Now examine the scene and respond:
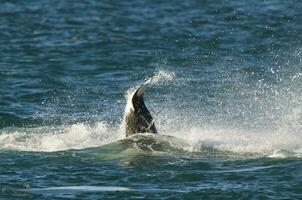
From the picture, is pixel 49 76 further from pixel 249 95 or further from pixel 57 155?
pixel 57 155

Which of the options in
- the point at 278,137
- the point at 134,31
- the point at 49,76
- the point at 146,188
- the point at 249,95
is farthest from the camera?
the point at 134,31

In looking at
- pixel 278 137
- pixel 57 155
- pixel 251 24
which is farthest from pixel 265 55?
pixel 57 155

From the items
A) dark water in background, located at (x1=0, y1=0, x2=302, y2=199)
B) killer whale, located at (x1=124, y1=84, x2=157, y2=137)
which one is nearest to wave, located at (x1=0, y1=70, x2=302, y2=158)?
dark water in background, located at (x1=0, y1=0, x2=302, y2=199)

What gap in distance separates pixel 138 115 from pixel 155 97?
734 cm

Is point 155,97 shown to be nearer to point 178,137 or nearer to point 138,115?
point 178,137

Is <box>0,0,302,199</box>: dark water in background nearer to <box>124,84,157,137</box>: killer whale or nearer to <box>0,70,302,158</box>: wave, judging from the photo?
<box>0,70,302,158</box>: wave

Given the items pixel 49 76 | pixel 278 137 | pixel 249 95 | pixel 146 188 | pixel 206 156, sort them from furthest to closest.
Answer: pixel 49 76
pixel 249 95
pixel 278 137
pixel 206 156
pixel 146 188

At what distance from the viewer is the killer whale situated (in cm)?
1936

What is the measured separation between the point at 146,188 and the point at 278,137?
4.47m

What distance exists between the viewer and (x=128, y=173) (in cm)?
1792

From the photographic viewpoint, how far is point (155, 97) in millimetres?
26781

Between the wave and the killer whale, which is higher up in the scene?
the killer whale

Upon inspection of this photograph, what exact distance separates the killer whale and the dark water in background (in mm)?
342

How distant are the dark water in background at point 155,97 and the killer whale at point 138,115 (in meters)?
0.34
